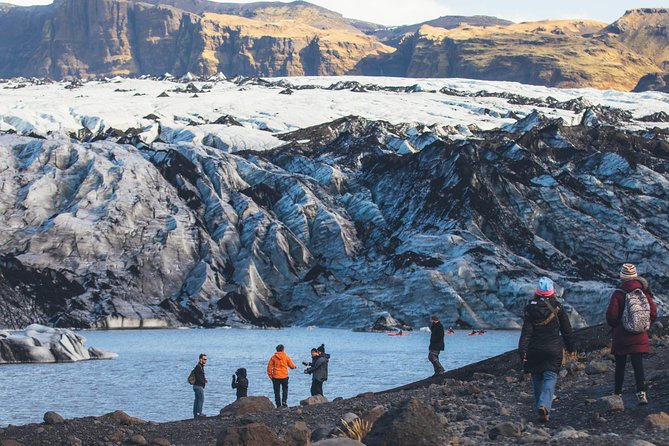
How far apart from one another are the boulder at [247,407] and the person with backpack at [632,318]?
26.8 feet

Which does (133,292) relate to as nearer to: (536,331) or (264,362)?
(264,362)

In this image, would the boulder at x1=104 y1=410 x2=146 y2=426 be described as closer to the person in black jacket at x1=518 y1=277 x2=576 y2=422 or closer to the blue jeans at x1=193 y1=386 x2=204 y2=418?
Result: the blue jeans at x1=193 y1=386 x2=204 y2=418

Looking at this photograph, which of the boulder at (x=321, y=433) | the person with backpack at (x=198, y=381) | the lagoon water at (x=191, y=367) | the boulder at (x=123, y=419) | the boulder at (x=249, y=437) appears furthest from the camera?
the lagoon water at (x=191, y=367)

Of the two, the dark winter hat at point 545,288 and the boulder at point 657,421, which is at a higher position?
the dark winter hat at point 545,288

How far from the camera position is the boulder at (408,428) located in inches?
446

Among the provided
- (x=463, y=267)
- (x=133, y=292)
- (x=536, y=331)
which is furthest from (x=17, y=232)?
(x=536, y=331)

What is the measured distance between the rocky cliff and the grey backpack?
53594mm

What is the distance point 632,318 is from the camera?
13.1m

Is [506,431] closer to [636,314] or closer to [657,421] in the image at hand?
[657,421]

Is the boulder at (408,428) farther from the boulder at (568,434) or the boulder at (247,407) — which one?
the boulder at (247,407)

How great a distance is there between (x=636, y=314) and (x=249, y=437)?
5.16m

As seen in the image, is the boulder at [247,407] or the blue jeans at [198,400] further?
the blue jeans at [198,400]

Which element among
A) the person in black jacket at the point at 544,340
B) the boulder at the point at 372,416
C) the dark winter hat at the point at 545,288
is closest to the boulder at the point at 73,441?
A: the boulder at the point at 372,416

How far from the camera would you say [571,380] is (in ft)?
58.5
